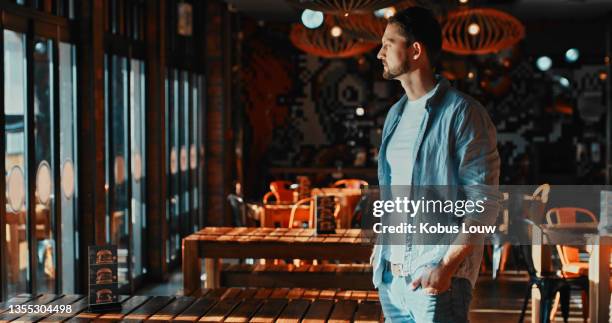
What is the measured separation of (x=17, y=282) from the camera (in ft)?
21.0

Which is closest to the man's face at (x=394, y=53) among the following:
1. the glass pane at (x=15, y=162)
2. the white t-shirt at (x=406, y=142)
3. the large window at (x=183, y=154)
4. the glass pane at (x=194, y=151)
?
the white t-shirt at (x=406, y=142)

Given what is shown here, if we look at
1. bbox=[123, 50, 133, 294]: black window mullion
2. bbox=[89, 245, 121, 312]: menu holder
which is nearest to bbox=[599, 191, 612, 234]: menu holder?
bbox=[89, 245, 121, 312]: menu holder

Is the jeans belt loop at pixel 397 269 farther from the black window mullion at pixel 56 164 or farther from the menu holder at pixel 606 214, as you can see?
the black window mullion at pixel 56 164

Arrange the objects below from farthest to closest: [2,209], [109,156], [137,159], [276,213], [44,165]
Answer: [276,213] < [137,159] < [109,156] < [44,165] < [2,209]

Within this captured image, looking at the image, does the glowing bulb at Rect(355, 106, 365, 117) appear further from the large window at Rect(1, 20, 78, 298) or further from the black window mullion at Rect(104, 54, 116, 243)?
the large window at Rect(1, 20, 78, 298)

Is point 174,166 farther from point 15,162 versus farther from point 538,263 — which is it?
point 538,263

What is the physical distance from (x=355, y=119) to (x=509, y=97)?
300 cm

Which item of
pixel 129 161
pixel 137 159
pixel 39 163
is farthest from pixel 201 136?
pixel 39 163

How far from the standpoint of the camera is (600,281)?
6.50 meters

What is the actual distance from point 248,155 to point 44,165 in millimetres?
8920

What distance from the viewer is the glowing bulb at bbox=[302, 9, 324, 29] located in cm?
1091

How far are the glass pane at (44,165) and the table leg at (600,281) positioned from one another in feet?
13.3

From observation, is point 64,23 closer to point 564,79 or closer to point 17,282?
point 17,282

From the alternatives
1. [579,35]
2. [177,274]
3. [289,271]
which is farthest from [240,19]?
[289,271]
